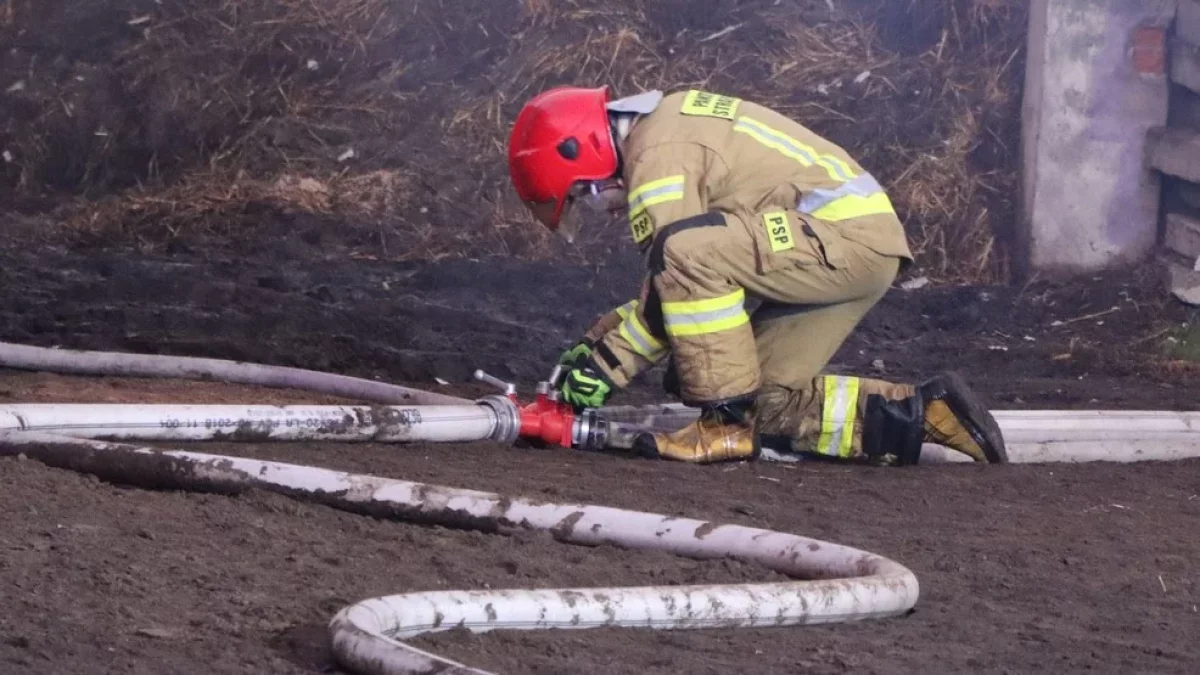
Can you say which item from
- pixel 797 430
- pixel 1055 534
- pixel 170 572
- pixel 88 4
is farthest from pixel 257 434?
pixel 88 4

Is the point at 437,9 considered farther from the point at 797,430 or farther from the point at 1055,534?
the point at 1055,534

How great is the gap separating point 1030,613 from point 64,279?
17.8 feet

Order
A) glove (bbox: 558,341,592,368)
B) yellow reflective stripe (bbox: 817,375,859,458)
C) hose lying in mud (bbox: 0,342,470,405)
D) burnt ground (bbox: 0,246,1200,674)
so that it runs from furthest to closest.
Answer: hose lying in mud (bbox: 0,342,470,405)
yellow reflective stripe (bbox: 817,375,859,458)
glove (bbox: 558,341,592,368)
burnt ground (bbox: 0,246,1200,674)

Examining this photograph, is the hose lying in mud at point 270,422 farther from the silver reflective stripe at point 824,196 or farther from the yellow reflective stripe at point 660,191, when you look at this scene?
the silver reflective stripe at point 824,196

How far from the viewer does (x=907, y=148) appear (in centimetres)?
852

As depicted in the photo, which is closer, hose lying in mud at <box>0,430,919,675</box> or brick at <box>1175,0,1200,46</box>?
hose lying in mud at <box>0,430,919,675</box>

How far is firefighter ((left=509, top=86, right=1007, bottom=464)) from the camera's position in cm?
444

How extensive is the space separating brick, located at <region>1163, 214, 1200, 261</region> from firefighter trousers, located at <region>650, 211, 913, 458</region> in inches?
130

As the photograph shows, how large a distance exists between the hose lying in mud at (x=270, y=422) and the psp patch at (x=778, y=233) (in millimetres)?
937

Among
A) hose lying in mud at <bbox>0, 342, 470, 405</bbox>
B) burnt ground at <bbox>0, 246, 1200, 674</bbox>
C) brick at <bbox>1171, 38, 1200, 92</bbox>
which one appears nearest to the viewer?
burnt ground at <bbox>0, 246, 1200, 674</bbox>

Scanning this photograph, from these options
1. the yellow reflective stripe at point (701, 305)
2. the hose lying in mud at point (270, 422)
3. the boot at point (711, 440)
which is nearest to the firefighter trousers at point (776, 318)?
the yellow reflective stripe at point (701, 305)

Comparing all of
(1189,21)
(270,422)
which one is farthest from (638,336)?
(1189,21)

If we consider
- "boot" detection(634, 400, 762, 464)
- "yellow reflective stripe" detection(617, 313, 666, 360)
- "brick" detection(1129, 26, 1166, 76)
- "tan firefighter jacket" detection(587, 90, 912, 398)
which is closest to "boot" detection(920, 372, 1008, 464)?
"tan firefighter jacket" detection(587, 90, 912, 398)

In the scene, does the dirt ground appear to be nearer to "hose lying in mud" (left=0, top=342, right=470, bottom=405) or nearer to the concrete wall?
"hose lying in mud" (left=0, top=342, right=470, bottom=405)
